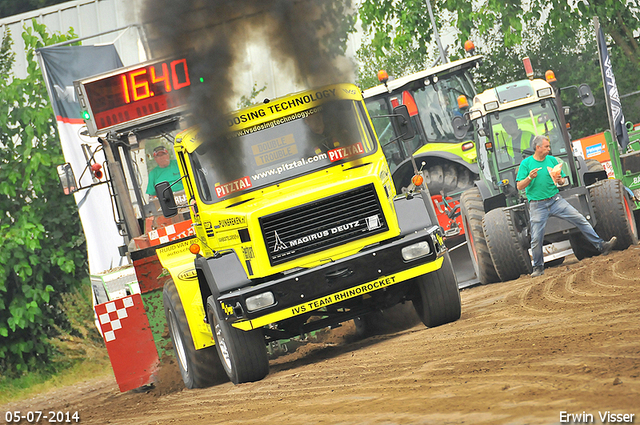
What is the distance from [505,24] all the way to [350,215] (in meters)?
13.3

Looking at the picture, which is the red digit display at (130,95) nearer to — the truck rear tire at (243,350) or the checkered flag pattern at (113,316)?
the checkered flag pattern at (113,316)

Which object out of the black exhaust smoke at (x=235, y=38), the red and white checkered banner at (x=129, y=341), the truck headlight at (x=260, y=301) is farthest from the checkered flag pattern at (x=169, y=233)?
the truck headlight at (x=260, y=301)

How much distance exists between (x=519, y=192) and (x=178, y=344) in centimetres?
570

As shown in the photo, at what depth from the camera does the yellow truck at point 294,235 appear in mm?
7719

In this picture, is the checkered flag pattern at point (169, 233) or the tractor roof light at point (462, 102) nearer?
the checkered flag pattern at point (169, 233)

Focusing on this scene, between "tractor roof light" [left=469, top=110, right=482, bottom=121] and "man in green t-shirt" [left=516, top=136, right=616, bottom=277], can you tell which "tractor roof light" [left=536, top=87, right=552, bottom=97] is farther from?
"man in green t-shirt" [left=516, top=136, right=616, bottom=277]

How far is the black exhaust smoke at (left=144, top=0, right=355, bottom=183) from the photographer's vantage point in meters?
9.12

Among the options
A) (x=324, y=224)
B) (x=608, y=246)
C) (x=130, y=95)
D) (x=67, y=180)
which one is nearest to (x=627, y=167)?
(x=608, y=246)

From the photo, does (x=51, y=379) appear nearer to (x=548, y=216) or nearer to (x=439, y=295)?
(x=439, y=295)

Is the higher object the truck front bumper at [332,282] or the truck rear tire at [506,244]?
the truck front bumper at [332,282]

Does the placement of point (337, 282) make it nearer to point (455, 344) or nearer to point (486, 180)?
point (455, 344)

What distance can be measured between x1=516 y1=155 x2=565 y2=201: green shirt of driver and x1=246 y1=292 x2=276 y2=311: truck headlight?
4.89 metres

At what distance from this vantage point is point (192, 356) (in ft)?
29.6

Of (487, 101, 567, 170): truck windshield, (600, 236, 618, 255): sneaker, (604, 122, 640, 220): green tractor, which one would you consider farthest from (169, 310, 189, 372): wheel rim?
(604, 122, 640, 220): green tractor
